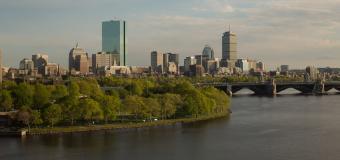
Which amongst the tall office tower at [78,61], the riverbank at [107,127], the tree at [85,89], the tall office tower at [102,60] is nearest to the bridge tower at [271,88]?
the tree at [85,89]

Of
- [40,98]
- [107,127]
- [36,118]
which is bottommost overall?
[107,127]

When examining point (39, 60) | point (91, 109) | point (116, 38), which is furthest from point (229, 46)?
point (91, 109)

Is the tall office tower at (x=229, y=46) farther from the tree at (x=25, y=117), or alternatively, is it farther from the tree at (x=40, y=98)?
the tree at (x=25, y=117)

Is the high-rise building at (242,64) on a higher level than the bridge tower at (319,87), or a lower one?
higher

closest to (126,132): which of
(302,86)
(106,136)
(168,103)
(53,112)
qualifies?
(106,136)

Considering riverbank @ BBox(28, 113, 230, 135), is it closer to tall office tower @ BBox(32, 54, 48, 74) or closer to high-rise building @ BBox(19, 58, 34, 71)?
high-rise building @ BBox(19, 58, 34, 71)

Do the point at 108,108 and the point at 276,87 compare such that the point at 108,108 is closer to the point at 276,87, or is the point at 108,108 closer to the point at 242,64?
the point at 276,87
